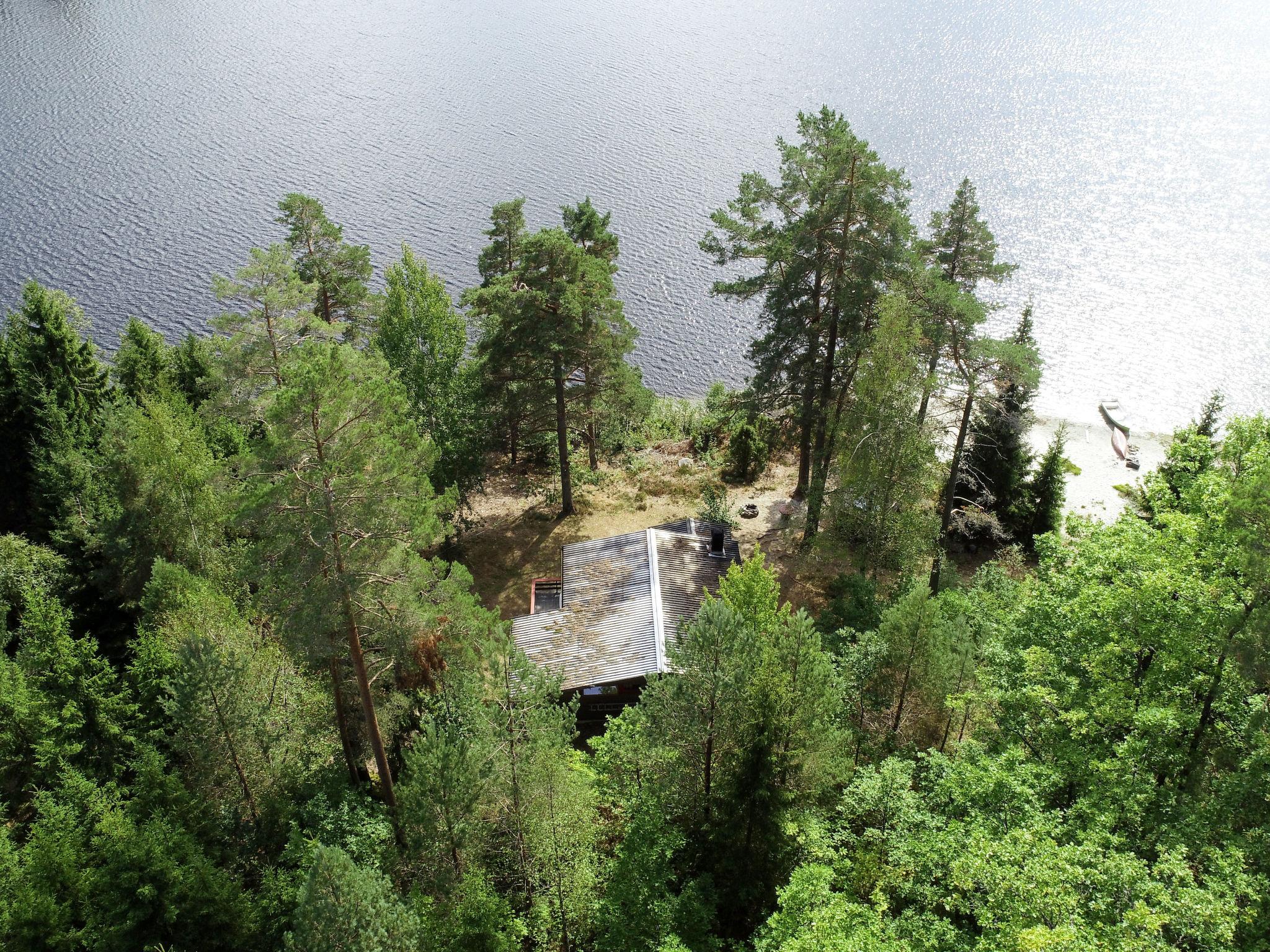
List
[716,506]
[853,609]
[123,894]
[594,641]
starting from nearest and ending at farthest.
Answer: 1. [123,894]
2. [853,609]
3. [594,641]
4. [716,506]

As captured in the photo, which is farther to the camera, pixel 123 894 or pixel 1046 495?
pixel 1046 495

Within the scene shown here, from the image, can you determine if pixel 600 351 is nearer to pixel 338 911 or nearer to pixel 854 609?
pixel 854 609

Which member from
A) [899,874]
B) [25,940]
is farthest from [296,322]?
[899,874]

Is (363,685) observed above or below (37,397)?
below

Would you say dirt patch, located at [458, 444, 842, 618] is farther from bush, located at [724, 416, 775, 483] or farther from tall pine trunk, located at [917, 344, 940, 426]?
tall pine trunk, located at [917, 344, 940, 426]

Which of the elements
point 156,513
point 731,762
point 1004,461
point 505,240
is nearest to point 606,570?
point 731,762

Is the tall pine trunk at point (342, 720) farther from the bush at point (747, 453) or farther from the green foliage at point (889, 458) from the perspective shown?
the bush at point (747, 453)

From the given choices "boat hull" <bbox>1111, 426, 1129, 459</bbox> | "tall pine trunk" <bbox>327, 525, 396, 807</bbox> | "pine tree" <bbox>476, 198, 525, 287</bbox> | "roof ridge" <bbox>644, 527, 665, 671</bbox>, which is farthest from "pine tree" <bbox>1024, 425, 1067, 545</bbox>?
"tall pine trunk" <bbox>327, 525, 396, 807</bbox>
